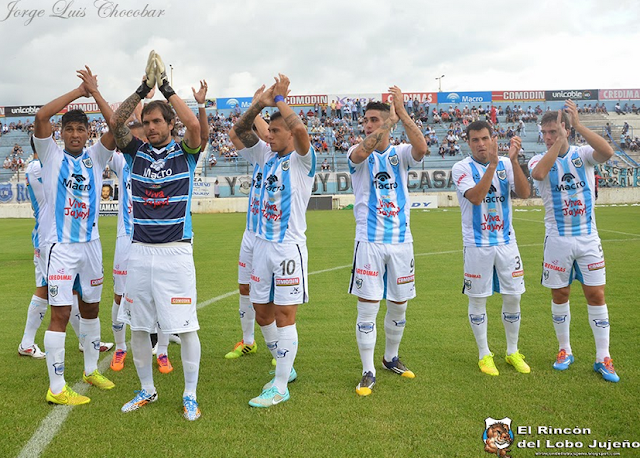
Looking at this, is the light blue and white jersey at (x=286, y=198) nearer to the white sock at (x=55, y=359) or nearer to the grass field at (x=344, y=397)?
the grass field at (x=344, y=397)

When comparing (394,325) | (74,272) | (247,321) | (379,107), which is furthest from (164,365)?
(379,107)

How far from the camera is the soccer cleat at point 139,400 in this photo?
436 centimetres

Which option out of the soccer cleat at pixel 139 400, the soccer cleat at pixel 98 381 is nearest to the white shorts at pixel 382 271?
the soccer cleat at pixel 139 400

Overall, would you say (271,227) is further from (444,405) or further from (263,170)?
(444,405)

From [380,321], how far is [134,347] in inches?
147

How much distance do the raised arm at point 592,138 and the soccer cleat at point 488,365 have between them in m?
2.38

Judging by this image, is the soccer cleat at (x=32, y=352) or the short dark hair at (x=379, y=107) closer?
the short dark hair at (x=379, y=107)

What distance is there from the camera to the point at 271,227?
190 inches

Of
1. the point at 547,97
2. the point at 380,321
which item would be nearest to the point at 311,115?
the point at 547,97

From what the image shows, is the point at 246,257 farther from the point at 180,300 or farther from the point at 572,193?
the point at 572,193

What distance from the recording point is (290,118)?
4441 millimetres

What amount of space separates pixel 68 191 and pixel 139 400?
2110 mm

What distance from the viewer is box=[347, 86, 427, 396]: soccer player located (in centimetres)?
502

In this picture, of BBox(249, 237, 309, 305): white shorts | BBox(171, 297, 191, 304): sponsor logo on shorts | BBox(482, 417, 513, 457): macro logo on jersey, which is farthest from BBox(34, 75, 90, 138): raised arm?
BBox(482, 417, 513, 457): macro logo on jersey
